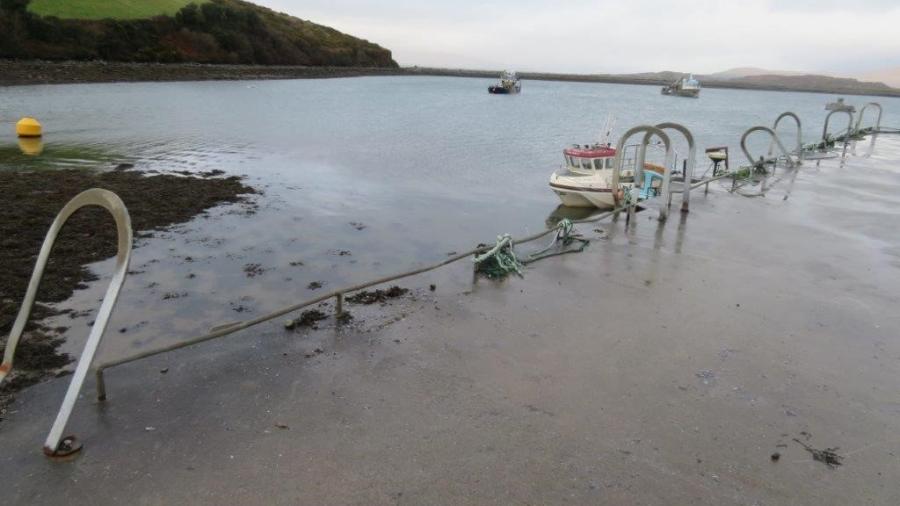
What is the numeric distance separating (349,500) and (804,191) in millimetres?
20845

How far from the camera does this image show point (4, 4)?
61.8 m

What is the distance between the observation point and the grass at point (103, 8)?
69875mm

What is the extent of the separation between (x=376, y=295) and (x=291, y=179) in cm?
1412

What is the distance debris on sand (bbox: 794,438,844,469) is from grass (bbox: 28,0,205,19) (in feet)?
280

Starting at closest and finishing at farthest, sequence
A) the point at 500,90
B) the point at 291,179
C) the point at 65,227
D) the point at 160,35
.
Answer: the point at 65,227 < the point at 291,179 < the point at 160,35 < the point at 500,90

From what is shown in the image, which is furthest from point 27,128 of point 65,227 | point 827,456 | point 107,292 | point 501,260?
point 827,456

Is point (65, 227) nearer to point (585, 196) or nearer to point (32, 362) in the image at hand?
point (32, 362)

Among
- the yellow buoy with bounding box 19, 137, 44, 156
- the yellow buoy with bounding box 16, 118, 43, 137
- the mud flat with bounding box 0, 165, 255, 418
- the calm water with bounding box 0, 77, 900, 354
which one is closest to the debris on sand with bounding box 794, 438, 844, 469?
the calm water with bounding box 0, 77, 900, 354

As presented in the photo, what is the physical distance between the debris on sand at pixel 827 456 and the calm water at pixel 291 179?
8.34 meters

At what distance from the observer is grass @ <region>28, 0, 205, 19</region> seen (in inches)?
2751

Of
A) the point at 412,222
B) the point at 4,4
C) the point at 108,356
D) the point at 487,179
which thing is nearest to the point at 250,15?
the point at 4,4

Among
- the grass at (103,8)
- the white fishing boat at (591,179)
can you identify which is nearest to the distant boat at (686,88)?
the grass at (103,8)

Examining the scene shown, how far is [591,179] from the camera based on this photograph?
67.7ft

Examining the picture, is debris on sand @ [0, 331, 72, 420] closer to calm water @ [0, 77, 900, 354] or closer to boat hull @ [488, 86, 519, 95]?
calm water @ [0, 77, 900, 354]
